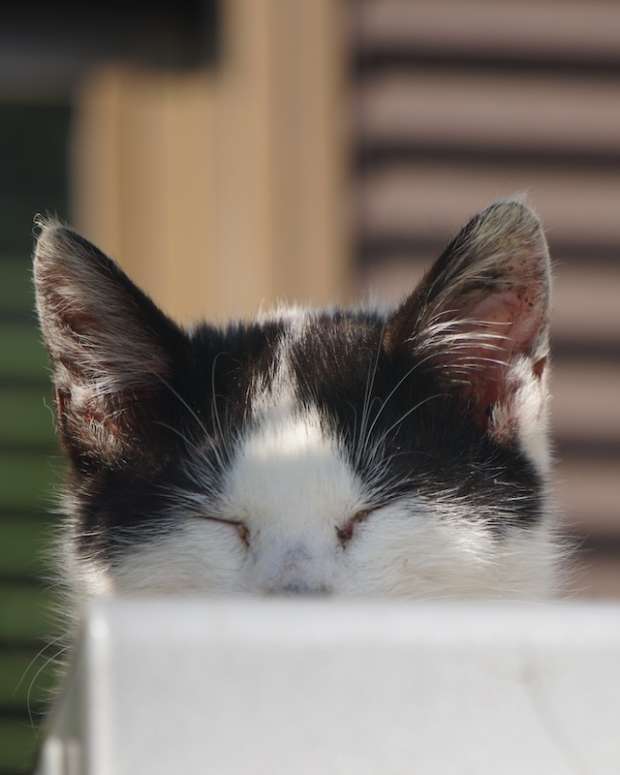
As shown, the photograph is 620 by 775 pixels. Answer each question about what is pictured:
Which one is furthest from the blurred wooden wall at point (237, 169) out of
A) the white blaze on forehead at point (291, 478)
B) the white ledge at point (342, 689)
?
the white ledge at point (342, 689)

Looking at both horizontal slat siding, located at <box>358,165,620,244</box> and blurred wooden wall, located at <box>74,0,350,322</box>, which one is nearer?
blurred wooden wall, located at <box>74,0,350,322</box>

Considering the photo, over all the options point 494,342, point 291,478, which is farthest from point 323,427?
point 494,342

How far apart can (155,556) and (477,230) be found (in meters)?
0.59

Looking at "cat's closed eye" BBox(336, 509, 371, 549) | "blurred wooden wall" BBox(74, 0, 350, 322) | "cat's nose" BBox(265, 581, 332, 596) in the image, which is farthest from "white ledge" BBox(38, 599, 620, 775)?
"blurred wooden wall" BBox(74, 0, 350, 322)

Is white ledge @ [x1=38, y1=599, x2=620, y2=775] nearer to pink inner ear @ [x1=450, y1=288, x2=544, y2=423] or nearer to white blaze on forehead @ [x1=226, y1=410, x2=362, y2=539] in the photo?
white blaze on forehead @ [x1=226, y1=410, x2=362, y2=539]

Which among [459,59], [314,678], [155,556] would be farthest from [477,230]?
[459,59]

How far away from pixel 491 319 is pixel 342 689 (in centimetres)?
116

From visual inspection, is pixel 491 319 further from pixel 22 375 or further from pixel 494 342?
pixel 22 375

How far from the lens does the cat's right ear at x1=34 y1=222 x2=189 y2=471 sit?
173 centimetres

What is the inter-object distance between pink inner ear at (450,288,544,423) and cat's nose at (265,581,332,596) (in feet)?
1.58

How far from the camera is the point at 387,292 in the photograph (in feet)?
11.9

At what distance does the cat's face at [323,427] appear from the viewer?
1.67 metres

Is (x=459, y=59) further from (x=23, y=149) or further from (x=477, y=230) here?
(x=477, y=230)

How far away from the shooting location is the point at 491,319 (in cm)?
186
